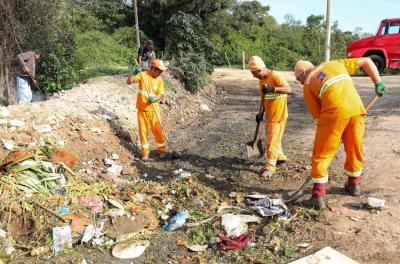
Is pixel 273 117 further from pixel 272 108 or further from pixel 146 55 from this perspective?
pixel 146 55

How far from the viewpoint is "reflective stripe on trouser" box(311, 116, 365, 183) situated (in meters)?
3.68

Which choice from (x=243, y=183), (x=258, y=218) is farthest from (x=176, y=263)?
(x=243, y=183)

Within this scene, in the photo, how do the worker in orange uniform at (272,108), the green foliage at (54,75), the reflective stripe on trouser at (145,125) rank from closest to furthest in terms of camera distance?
1. the worker in orange uniform at (272,108)
2. the reflective stripe on trouser at (145,125)
3. the green foliage at (54,75)

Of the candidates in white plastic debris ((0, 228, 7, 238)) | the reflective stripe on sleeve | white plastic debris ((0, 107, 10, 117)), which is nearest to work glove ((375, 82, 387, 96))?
the reflective stripe on sleeve

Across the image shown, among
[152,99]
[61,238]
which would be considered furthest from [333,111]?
[152,99]

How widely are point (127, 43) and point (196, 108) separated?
12.6 metres

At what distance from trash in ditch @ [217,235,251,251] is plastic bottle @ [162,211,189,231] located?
48cm

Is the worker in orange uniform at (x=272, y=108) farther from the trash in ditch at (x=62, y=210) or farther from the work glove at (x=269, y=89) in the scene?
the trash in ditch at (x=62, y=210)

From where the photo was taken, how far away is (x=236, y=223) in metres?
3.77

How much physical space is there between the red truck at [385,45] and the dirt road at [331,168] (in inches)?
159

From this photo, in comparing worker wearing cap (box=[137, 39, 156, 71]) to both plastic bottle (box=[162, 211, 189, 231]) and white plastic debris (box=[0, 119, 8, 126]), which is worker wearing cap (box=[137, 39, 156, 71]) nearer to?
white plastic debris (box=[0, 119, 8, 126])

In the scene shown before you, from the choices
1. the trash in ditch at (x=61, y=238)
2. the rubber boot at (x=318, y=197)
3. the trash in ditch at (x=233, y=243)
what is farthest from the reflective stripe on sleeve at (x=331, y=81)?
the trash in ditch at (x=61, y=238)

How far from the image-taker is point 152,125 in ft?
19.8

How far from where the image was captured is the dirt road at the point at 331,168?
343 cm
